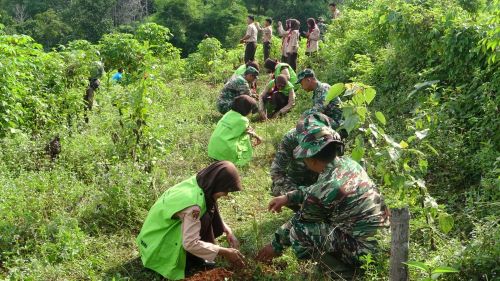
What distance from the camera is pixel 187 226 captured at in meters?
3.78

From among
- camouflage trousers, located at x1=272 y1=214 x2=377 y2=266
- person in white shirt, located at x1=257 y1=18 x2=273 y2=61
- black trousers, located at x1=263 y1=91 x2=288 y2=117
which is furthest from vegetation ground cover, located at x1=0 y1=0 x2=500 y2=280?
person in white shirt, located at x1=257 y1=18 x2=273 y2=61

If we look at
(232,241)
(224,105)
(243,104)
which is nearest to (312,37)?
(224,105)

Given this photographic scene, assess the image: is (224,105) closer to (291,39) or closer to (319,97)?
(319,97)

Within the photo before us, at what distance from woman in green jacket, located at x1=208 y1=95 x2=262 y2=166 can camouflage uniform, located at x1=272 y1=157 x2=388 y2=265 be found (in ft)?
8.70

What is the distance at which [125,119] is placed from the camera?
5.73 metres

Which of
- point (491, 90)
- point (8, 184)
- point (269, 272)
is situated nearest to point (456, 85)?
point (491, 90)

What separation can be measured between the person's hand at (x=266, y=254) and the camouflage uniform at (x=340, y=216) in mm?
228

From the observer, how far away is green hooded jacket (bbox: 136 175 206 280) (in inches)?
153

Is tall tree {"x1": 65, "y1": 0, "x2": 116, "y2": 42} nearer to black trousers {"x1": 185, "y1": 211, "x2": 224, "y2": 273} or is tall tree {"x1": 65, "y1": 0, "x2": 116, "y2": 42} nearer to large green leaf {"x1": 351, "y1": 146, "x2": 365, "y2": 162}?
black trousers {"x1": 185, "y1": 211, "x2": 224, "y2": 273}

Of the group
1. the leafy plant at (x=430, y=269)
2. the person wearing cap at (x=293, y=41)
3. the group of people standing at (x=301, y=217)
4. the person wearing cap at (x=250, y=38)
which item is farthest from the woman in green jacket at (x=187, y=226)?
the person wearing cap at (x=250, y=38)

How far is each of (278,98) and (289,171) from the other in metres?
4.44

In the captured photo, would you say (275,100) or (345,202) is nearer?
(345,202)

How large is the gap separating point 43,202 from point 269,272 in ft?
7.89

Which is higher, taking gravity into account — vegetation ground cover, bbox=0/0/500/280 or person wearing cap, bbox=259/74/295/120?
vegetation ground cover, bbox=0/0/500/280
